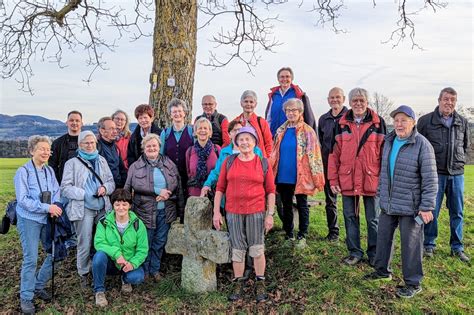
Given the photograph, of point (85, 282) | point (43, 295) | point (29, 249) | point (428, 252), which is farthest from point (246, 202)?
point (428, 252)

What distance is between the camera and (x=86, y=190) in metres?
5.14

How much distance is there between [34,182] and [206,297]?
2.44 metres

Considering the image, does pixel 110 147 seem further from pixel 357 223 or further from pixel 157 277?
pixel 357 223

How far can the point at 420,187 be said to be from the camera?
4562 millimetres

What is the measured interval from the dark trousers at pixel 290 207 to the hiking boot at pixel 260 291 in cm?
132

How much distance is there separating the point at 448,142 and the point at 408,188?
5.38 feet

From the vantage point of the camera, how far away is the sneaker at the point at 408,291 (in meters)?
4.64

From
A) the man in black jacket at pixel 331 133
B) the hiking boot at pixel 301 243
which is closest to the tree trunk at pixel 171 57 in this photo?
the man in black jacket at pixel 331 133

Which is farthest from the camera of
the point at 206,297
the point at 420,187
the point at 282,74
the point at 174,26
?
the point at 174,26

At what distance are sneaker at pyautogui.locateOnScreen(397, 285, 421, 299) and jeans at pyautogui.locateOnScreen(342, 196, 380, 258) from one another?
73 centimetres

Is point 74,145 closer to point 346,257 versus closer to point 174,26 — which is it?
point 174,26

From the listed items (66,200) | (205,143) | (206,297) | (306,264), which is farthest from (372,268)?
(66,200)

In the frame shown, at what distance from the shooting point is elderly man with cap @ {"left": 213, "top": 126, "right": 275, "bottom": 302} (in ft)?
15.5

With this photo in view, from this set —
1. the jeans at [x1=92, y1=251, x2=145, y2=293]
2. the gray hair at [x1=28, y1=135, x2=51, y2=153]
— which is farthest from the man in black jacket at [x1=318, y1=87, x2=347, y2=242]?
the gray hair at [x1=28, y1=135, x2=51, y2=153]
